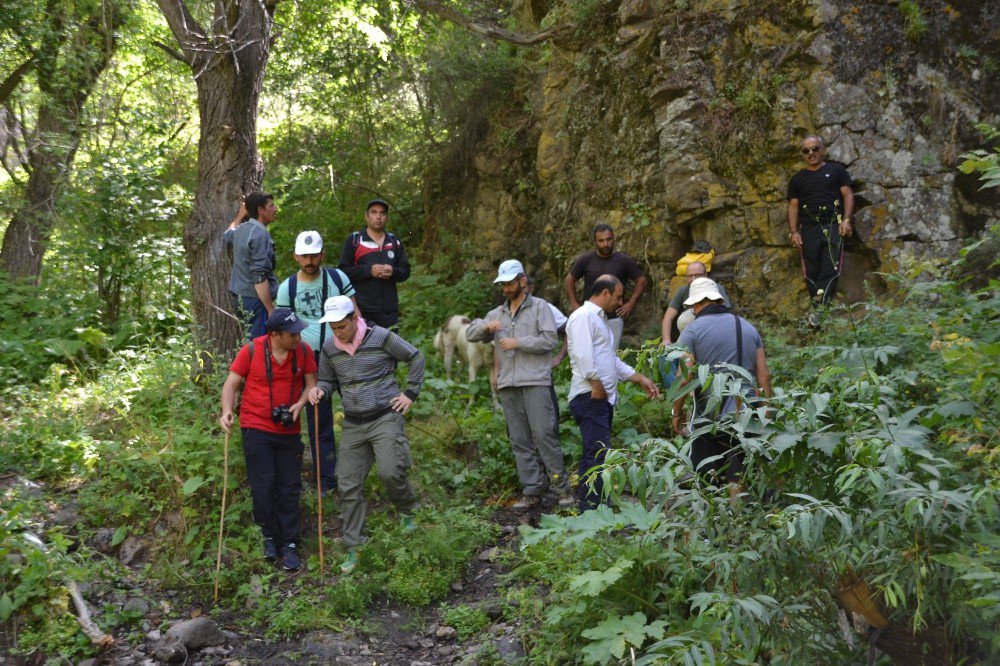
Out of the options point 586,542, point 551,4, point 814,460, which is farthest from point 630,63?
point 814,460

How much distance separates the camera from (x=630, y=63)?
12.1 metres

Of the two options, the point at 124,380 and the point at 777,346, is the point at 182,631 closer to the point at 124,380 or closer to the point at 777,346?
the point at 124,380

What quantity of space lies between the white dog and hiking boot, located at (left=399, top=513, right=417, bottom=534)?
10.6 ft

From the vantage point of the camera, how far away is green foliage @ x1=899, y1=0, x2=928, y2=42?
1040 cm

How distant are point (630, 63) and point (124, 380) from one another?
7.45m

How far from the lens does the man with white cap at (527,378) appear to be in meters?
8.02

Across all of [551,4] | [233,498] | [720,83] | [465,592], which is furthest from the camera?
[551,4]

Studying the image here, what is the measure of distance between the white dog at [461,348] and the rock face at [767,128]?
6.54 ft

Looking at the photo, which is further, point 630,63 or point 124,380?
point 630,63

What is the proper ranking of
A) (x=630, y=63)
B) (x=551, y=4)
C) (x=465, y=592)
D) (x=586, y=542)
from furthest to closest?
(x=551, y=4)
(x=630, y=63)
(x=465, y=592)
(x=586, y=542)

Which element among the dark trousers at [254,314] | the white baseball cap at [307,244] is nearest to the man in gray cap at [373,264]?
the dark trousers at [254,314]

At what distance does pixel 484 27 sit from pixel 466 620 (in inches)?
299

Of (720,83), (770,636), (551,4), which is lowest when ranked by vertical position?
(770,636)

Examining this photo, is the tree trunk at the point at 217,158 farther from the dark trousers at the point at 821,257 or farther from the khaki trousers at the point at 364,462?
the dark trousers at the point at 821,257
